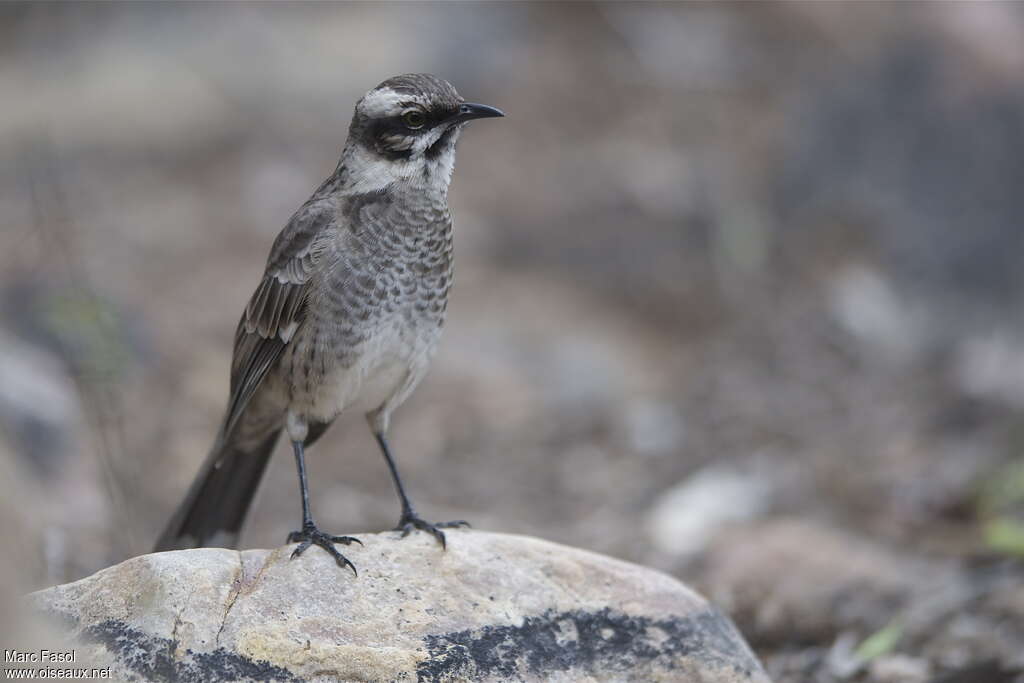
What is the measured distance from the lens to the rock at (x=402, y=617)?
3.80 m

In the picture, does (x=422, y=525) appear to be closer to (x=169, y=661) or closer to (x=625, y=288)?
(x=169, y=661)

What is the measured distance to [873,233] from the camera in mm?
10328

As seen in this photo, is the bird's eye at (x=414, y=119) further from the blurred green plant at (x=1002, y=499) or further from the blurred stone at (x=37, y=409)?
the blurred green plant at (x=1002, y=499)

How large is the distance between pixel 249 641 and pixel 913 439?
5.80 m

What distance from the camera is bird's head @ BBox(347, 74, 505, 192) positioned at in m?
5.01

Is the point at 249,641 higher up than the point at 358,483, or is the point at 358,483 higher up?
the point at 358,483

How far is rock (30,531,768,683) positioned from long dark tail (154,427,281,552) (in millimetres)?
1143

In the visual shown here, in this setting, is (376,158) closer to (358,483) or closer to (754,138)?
(358,483)

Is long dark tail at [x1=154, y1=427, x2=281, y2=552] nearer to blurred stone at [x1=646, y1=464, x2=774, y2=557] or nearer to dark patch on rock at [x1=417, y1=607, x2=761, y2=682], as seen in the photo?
dark patch on rock at [x1=417, y1=607, x2=761, y2=682]

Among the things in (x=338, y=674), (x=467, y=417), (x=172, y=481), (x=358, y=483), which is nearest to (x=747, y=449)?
(x=467, y=417)

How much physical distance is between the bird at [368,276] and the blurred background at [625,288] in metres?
0.92

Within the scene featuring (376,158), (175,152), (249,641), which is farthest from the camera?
(175,152)

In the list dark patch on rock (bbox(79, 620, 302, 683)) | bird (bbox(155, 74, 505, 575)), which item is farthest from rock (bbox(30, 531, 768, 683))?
bird (bbox(155, 74, 505, 575))

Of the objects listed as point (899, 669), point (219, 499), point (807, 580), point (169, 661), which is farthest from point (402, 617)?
point (807, 580)
